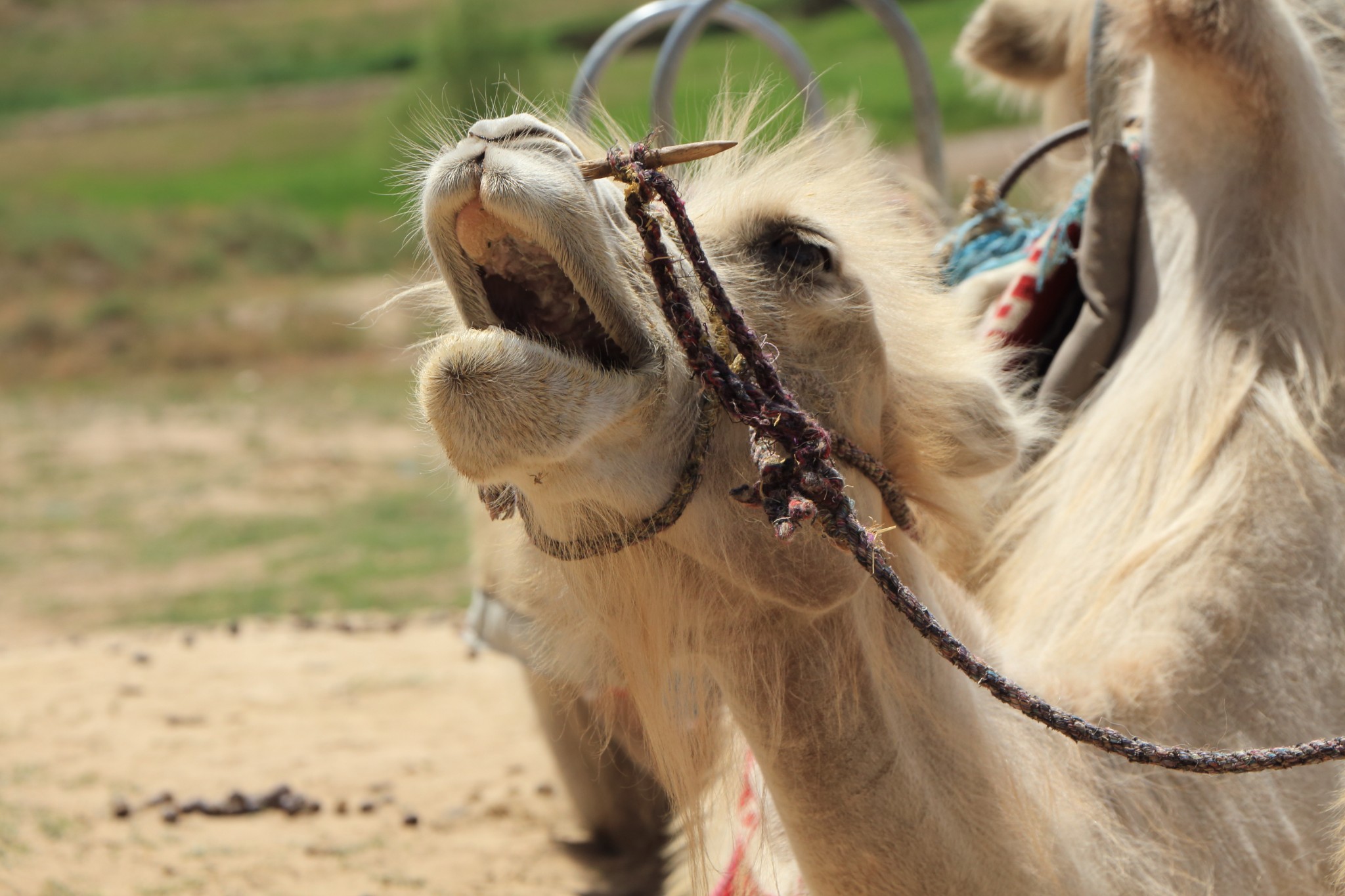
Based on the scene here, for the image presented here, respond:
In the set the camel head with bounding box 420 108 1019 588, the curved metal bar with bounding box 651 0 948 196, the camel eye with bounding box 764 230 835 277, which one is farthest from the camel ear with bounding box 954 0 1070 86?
the camel eye with bounding box 764 230 835 277

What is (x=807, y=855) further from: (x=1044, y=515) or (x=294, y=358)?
(x=294, y=358)

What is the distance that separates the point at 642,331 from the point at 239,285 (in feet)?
84.5

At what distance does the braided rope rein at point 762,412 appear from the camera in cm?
162

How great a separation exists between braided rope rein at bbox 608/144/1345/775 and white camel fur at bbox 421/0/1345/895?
0.04 m

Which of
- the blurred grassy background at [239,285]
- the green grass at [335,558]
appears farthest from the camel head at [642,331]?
the green grass at [335,558]

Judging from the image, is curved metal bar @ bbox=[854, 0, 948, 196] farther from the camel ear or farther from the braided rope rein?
the braided rope rein

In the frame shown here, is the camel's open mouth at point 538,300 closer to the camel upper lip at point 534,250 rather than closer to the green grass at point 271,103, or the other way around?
the camel upper lip at point 534,250

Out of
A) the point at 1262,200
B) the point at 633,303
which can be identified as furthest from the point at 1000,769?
the point at 1262,200

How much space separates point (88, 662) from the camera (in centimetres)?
597

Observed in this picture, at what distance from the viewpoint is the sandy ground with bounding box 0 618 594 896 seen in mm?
3893

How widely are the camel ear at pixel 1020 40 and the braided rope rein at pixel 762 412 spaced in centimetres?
249

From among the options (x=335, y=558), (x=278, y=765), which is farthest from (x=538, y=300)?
(x=335, y=558)

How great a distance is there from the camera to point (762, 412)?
165 cm

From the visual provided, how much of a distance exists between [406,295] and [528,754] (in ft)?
11.7
